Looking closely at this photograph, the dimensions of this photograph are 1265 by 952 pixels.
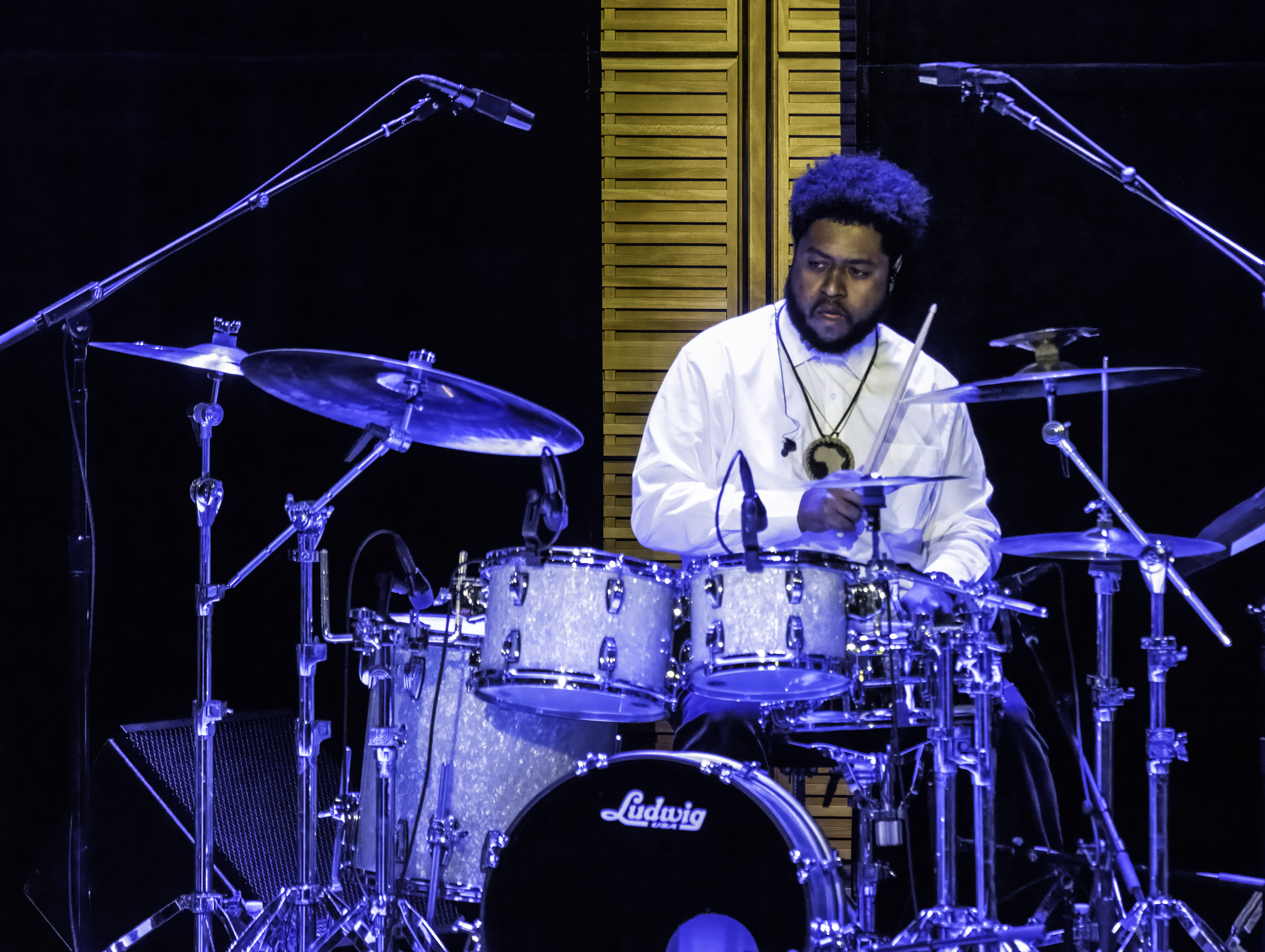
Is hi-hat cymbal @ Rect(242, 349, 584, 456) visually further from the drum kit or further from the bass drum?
the bass drum

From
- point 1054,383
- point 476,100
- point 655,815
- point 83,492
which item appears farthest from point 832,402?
point 83,492

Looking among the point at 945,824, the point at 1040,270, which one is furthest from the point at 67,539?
the point at 1040,270

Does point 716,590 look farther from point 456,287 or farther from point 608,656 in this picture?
point 456,287

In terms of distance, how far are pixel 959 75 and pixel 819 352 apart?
2.40ft

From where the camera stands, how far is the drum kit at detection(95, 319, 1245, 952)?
1992 millimetres

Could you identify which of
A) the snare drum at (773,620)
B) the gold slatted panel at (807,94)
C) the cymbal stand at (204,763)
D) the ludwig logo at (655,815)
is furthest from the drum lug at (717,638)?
the gold slatted panel at (807,94)

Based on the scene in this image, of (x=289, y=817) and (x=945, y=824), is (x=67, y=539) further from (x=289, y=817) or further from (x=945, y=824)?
(x=945, y=824)

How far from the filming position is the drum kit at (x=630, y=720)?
199cm

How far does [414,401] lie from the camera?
2.33 metres

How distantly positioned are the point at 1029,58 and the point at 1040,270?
1.98ft

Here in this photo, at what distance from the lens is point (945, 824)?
6.88ft

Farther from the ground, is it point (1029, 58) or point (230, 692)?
point (1029, 58)

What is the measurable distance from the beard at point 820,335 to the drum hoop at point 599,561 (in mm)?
1008

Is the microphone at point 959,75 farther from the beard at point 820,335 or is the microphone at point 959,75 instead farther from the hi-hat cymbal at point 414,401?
the hi-hat cymbal at point 414,401
